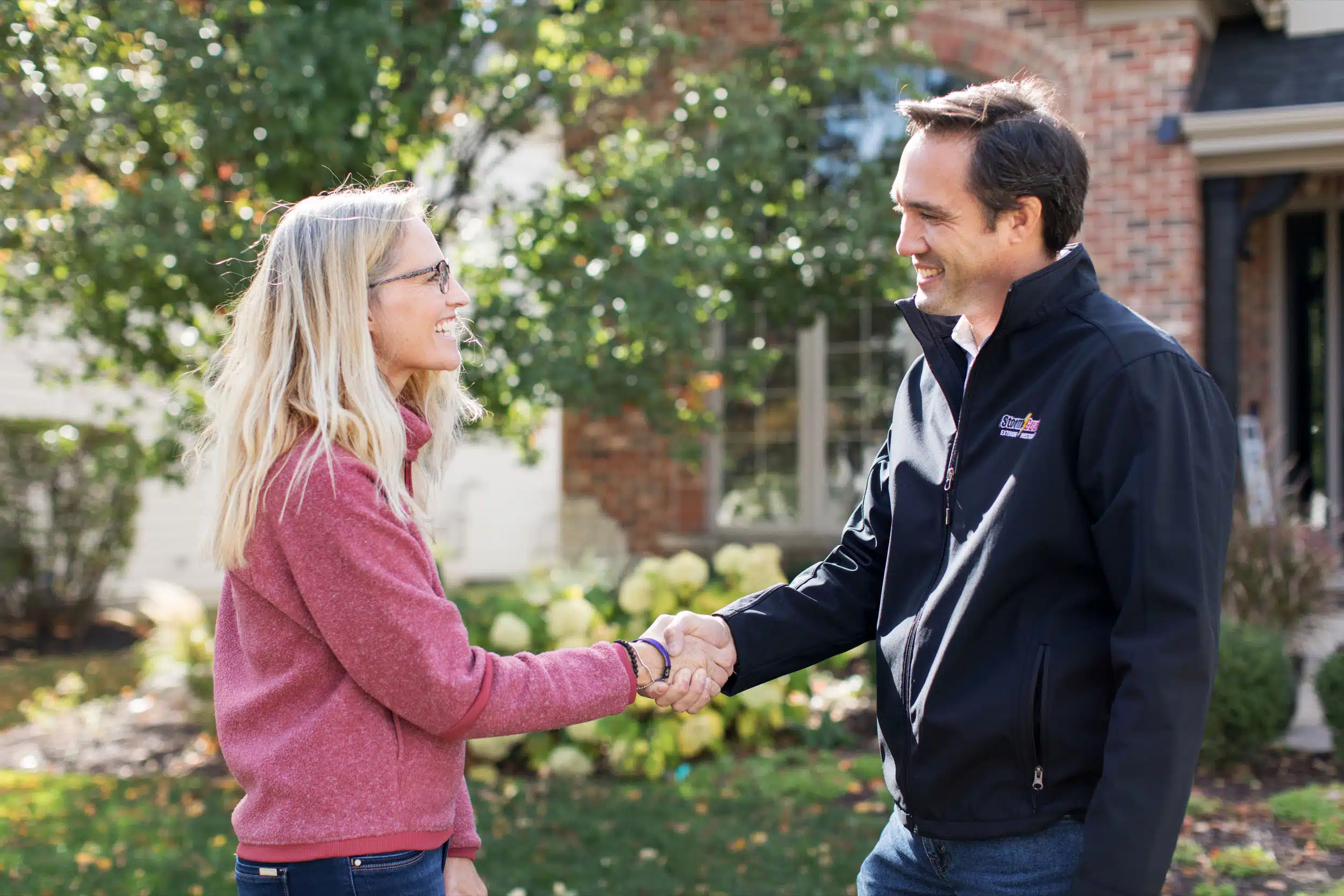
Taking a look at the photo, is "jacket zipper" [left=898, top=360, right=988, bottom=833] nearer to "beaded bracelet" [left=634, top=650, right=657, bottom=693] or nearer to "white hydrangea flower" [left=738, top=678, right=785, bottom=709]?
"beaded bracelet" [left=634, top=650, right=657, bottom=693]

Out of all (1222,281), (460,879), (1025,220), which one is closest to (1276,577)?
(1222,281)

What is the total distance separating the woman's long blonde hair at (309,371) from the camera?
6.75 feet

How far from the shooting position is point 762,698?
6.39 meters

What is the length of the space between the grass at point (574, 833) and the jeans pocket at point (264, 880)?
2.51 meters

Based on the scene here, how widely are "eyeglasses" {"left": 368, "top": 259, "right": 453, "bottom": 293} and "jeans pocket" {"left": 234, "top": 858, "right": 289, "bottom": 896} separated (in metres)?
0.99

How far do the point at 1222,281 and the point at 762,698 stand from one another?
4.56m

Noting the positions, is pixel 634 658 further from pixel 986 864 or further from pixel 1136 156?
pixel 1136 156

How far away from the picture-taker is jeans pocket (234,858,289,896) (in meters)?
2.02

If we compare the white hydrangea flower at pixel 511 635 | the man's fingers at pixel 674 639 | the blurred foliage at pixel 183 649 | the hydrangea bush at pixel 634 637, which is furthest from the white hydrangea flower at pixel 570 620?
the man's fingers at pixel 674 639

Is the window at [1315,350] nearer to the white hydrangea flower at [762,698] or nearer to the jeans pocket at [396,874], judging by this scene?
the white hydrangea flower at [762,698]

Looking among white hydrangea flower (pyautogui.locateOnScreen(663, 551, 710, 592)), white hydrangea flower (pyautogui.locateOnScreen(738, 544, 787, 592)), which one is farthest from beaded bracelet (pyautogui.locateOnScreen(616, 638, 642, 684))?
Result: white hydrangea flower (pyautogui.locateOnScreen(738, 544, 787, 592))

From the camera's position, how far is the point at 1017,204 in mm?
2205

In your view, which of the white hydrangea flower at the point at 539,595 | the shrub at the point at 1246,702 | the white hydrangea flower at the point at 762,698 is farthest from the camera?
the white hydrangea flower at the point at 539,595

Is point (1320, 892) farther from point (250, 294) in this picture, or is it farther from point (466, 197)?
point (466, 197)
